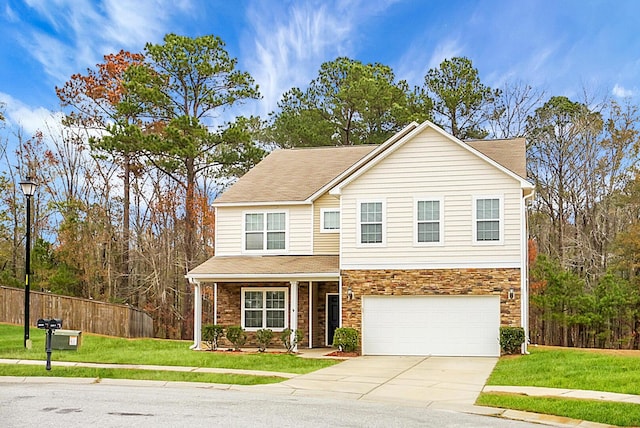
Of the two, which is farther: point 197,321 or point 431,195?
point 197,321

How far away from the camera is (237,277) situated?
81.0 feet

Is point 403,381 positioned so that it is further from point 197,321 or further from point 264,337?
point 197,321

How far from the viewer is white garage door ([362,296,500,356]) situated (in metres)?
23.2

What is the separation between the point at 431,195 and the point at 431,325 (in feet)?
13.0

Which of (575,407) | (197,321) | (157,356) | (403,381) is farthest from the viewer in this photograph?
(197,321)

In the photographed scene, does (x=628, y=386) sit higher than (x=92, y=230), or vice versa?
(x=92, y=230)

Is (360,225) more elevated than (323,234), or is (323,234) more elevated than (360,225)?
(360,225)

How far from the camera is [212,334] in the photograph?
81.0ft

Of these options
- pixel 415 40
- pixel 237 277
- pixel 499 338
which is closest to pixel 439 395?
pixel 499 338

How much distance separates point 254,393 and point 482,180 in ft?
37.5

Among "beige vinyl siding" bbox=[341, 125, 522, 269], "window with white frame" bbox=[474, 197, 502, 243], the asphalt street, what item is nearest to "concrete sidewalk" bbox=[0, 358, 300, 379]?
the asphalt street

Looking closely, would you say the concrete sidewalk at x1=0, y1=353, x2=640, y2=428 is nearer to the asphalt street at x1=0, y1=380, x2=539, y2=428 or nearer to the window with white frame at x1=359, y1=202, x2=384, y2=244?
the asphalt street at x1=0, y1=380, x2=539, y2=428

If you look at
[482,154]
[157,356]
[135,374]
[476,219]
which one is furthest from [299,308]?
[135,374]

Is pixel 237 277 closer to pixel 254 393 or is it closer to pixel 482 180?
pixel 482 180
